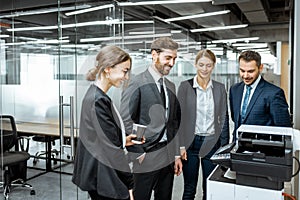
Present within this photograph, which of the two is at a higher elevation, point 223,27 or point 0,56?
point 223,27

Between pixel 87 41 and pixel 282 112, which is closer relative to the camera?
pixel 282 112

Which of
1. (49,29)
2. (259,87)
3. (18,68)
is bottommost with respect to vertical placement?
(259,87)

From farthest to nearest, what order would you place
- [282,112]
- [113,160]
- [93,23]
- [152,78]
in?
[93,23] → [152,78] → [282,112] → [113,160]

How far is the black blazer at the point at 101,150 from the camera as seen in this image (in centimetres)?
176

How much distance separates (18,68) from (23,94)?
1.39 feet

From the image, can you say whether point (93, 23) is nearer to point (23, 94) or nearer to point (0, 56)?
point (0, 56)

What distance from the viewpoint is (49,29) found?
5238 millimetres

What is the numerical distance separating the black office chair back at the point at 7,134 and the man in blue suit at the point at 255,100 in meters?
2.62

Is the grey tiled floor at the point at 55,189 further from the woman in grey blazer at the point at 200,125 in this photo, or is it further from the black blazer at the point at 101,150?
the black blazer at the point at 101,150

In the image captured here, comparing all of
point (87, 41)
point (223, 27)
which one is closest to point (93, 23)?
point (87, 41)

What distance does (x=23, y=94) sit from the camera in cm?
501

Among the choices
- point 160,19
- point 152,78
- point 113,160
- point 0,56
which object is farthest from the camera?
point 160,19

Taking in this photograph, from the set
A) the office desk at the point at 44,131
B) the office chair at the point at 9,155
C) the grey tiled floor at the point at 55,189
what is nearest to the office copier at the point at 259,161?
the grey tiled floor at the point at 55,189

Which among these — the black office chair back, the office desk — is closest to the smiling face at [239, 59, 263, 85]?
the office desk
